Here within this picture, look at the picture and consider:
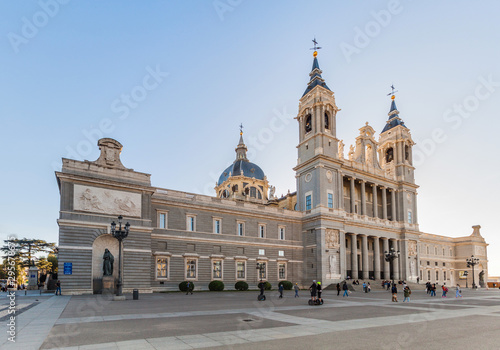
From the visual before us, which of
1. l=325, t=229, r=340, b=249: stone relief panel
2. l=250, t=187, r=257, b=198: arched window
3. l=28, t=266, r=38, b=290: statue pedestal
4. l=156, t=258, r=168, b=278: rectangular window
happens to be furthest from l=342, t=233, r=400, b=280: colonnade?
l=28, t=266, r=38, b=290: statue pedestal

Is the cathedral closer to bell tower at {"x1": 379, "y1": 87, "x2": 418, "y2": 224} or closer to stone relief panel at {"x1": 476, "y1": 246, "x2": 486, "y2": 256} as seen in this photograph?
bell tower at {"x1": 379, "y1": 87, "x2": 418, "y2": 224}

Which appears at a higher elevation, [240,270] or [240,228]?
[240,228]

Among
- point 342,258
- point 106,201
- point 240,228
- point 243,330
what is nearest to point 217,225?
point 240,228

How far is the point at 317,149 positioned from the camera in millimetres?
52500

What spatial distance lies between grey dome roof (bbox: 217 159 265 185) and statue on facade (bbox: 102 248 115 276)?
5672 cm

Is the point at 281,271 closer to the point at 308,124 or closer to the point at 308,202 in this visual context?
the point at 308,202

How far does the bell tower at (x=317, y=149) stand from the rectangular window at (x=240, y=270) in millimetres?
13428

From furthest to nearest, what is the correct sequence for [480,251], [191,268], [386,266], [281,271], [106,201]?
[480,251]
[386,266]
[281,271]
[191,268]
[106,201]

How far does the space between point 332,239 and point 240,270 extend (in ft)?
46.3

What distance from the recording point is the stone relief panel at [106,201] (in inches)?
1345

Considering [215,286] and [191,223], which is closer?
[215,286]

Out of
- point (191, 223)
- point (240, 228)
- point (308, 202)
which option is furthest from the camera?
point (308, 202)

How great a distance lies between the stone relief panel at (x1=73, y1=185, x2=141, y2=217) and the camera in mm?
34156

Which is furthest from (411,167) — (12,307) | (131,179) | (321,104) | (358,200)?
(12,307)
